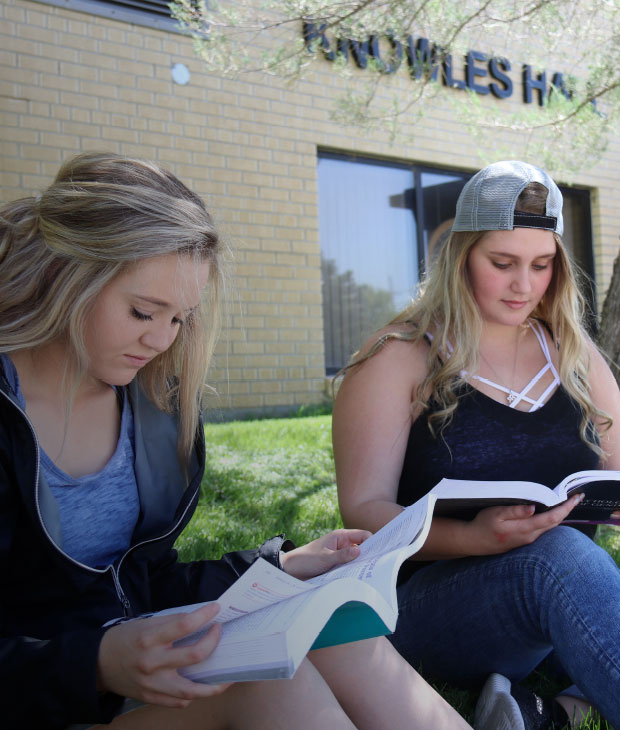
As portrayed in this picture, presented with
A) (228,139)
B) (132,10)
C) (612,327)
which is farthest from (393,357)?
(132,10)

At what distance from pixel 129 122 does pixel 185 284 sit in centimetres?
523

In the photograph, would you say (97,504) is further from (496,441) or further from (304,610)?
(496,441)

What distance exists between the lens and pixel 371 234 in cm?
813

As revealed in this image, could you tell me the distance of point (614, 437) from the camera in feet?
7.48

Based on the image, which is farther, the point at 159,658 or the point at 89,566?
the point at 89,566

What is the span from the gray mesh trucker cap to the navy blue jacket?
994 millimetres

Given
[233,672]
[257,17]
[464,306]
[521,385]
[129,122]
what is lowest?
[233,672]

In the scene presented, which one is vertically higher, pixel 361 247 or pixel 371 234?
pixel 371 234

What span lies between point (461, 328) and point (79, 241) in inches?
43.3

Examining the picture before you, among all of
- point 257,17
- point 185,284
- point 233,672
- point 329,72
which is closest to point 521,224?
point 185,284

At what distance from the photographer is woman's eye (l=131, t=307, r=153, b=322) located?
1.58 meters

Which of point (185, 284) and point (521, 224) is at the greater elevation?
point (521, 224)

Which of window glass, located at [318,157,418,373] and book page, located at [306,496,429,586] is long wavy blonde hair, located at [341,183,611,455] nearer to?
book page, located at [306,496,429,586]

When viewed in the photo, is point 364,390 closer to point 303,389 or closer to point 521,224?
point 521,224
